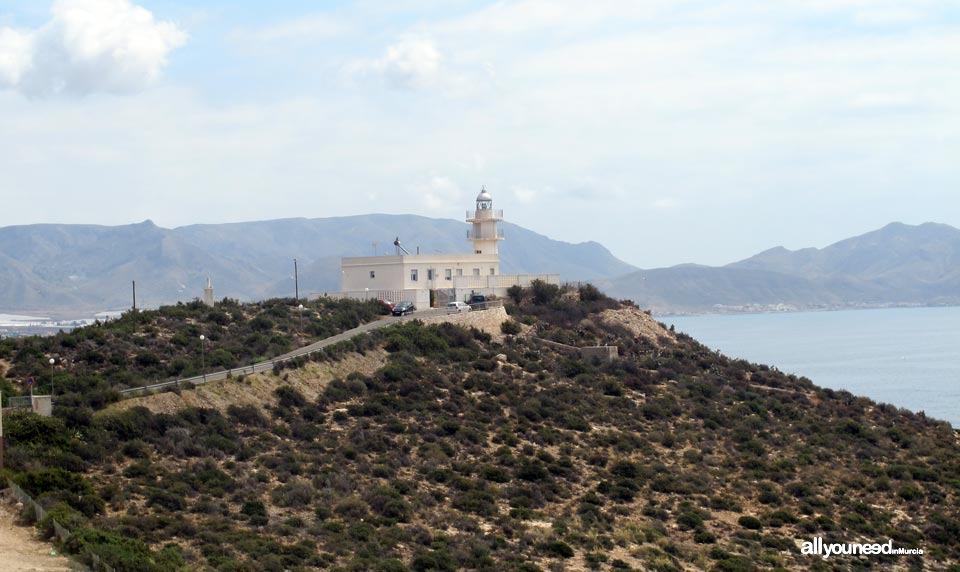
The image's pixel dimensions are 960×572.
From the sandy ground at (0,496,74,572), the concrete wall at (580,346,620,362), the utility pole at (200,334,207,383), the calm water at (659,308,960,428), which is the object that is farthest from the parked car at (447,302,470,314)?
the calm water at (659,308,960,428)

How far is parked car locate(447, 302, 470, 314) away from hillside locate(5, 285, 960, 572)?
289cm

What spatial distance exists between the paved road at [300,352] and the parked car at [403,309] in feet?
1.70

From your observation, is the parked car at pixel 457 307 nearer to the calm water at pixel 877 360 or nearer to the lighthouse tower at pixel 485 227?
the lighthouse tower at pixel 485 227

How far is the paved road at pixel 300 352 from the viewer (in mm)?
32844

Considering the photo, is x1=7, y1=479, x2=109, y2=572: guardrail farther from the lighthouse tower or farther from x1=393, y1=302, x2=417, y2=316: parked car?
the lighthouse tower

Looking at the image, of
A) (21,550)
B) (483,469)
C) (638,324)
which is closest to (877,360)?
(638,324)

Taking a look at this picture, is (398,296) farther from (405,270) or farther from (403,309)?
(403,309)

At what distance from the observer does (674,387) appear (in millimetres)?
47875

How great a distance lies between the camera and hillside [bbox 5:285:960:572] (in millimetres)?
24062

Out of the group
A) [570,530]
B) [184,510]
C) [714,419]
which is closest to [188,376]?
[184,510]

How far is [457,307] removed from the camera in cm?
5284

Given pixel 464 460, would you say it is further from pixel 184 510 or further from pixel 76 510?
pixel 76 510

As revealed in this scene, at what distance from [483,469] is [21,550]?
48.7 ft

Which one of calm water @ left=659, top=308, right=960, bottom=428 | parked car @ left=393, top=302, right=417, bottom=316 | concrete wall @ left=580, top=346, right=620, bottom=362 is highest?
parked car @ left=393, top=302, right=417, bottom=316
